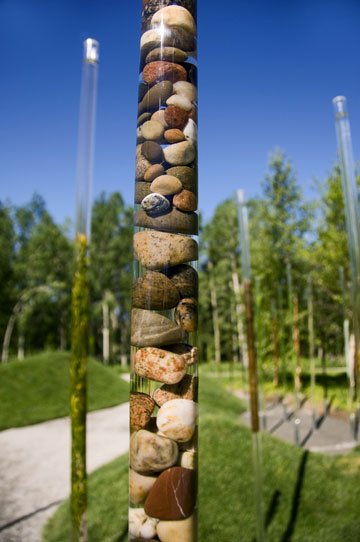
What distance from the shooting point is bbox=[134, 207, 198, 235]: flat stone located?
141 centimetres

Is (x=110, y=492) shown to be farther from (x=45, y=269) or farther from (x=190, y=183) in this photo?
(x=45, y=269)

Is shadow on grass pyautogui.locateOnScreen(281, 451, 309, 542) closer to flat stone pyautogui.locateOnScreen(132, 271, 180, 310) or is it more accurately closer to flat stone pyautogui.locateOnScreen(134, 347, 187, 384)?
flat stone pyautogui.locateOnScreen(134, 347, 187, 384)

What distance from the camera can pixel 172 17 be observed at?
1.46 m

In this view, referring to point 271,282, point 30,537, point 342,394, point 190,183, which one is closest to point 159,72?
point 190,183

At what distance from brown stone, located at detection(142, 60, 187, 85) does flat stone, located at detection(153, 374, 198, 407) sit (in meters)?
0.93

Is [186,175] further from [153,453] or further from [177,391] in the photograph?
[153,453]

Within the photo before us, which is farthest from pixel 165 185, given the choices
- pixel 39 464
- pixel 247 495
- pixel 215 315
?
pixel 215 315

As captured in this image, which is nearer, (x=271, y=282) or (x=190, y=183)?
(x=190, y=183)

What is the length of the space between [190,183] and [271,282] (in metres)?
11.9

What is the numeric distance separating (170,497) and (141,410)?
26 centimetres

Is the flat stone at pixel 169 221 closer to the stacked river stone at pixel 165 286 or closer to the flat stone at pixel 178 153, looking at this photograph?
the stacked river stone at pixel 165 286

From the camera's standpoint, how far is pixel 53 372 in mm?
10875

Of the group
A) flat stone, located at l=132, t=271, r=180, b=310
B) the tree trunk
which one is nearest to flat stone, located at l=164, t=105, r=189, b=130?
flat stone, located at l=132, t=271, r=180, b=310

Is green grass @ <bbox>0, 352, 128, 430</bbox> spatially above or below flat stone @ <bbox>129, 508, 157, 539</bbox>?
below
